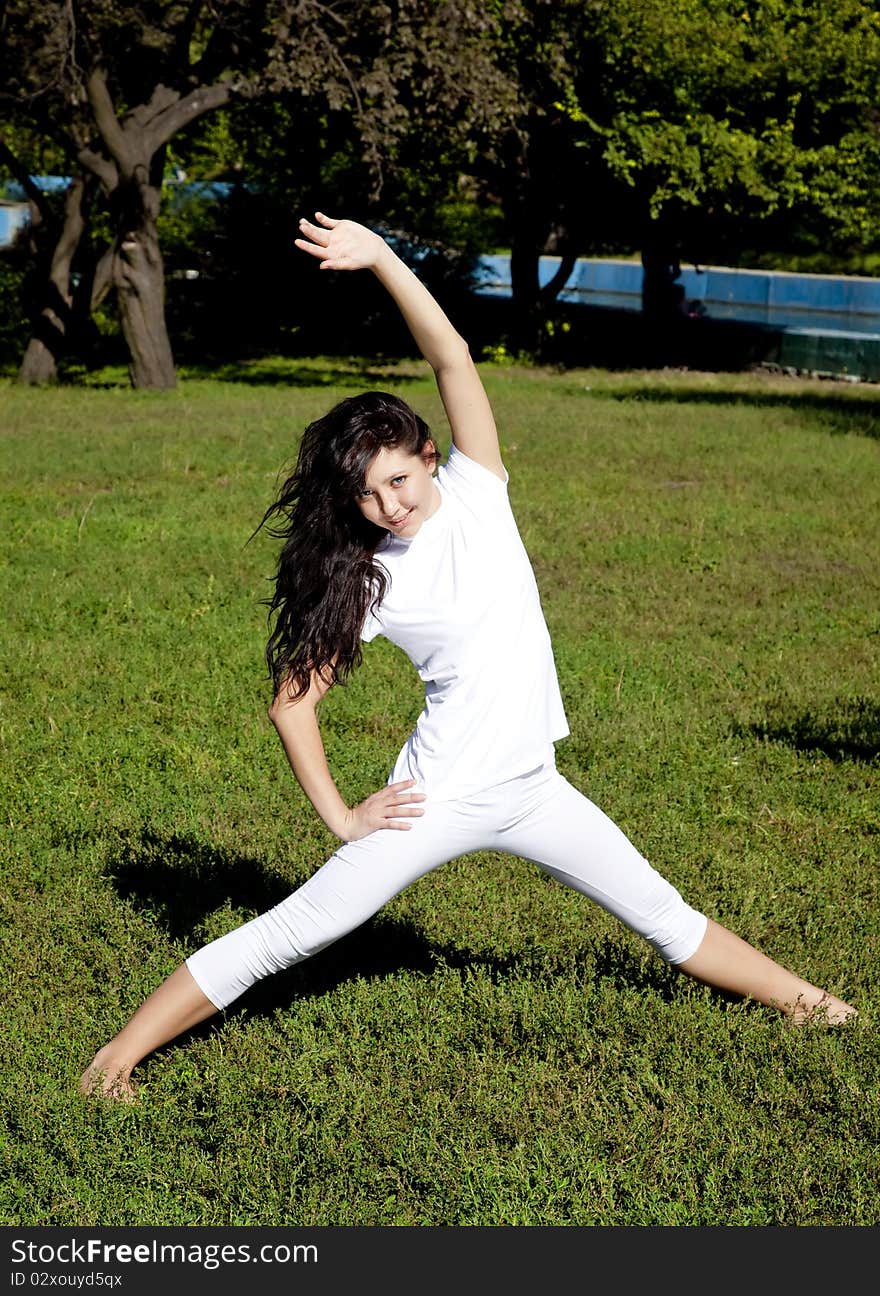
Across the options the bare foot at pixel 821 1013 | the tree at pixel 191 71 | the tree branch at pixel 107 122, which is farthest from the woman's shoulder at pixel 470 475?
the tree branch at pixel 107 122

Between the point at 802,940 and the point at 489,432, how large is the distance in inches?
83.0

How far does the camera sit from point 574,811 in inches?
140

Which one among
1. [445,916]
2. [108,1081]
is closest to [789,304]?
[445,916]

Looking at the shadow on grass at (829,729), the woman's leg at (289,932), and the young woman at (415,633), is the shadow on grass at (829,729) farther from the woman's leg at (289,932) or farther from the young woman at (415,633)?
the woman's leg at (289,932)

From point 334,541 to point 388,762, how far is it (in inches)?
117

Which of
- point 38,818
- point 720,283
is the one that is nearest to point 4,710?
point 38,818

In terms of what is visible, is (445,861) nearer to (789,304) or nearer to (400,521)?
(400,521)

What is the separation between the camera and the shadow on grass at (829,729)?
253 inches

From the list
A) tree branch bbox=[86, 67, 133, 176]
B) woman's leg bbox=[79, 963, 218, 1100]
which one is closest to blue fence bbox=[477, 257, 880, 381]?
tree branch bbox=[86, 67, 133, 176]

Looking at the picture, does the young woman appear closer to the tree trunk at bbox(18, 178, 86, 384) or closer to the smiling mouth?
the smiling mouth

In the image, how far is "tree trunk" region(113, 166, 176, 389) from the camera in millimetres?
21062

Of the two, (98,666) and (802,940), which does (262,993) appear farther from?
(98,666)

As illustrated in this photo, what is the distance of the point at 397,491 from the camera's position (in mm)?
3271

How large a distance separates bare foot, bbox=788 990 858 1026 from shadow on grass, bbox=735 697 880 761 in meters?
2.41
